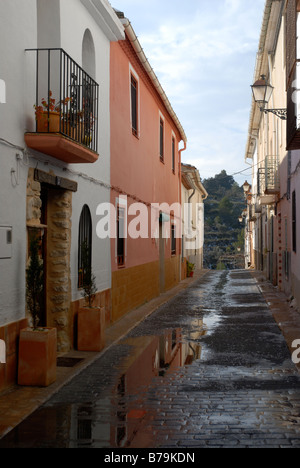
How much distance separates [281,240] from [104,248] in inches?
354

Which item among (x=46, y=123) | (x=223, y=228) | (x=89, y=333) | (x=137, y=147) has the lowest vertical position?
(x=89, y=333)

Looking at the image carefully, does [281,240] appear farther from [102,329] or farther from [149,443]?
[149,443]

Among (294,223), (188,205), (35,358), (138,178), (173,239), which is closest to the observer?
(35,358)

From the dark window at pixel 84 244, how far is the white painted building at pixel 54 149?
0.18ft

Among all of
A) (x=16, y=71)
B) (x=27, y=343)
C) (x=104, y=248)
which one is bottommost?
(x=27, y=343)

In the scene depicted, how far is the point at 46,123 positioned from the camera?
7059mm

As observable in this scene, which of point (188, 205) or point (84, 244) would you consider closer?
point (84, 244)

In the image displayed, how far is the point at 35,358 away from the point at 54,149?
272 cm

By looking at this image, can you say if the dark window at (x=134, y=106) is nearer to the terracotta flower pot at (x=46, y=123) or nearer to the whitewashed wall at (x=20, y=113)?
the whitewashed wall at (x=20, y=113)

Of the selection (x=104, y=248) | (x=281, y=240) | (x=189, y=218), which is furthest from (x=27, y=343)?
(x=189, y=218)

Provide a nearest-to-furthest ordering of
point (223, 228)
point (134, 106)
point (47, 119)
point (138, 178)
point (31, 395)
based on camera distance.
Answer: point (31, 395) < point (47, 119) < point (134, 106) < point (138, 178) < point (223, 228)

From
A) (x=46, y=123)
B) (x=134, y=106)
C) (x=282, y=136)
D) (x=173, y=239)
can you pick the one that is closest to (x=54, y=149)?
(x=46, y=123)

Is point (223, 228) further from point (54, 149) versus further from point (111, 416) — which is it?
point (111, 416)
